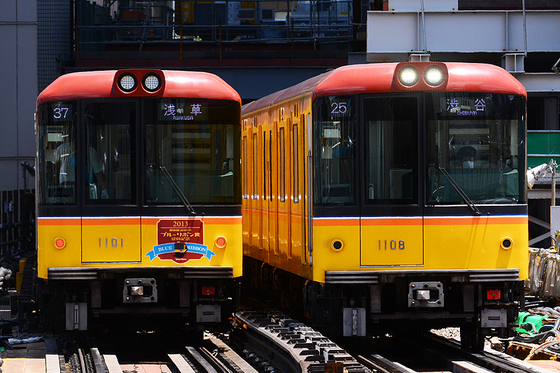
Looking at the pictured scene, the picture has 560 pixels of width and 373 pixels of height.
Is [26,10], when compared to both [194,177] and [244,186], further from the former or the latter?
[194,177]

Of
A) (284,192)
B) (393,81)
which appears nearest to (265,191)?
(284,192)

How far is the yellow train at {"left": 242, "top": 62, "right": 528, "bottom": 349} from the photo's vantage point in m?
9.94

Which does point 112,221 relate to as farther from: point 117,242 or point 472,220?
point 472,220

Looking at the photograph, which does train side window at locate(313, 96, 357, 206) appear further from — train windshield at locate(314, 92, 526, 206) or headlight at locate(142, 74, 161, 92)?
headlight at locate(142, 74, 161, 92)

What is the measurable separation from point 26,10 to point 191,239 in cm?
1619

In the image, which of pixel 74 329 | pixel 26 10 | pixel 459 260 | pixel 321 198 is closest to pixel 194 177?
pixel 321 198

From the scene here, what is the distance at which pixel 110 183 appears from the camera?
1039cm

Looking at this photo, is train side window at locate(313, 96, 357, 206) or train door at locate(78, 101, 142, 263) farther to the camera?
train door at locate(78, 101, 142, 263)

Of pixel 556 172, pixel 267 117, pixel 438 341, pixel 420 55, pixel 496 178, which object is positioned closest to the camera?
pixel 496 178

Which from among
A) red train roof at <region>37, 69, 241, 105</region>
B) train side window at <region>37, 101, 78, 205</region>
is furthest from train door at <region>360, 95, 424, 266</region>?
train side window at <region>37, 101, 78, 205</region>

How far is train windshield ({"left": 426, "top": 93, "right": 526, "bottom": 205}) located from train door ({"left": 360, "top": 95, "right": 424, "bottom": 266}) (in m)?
0.18

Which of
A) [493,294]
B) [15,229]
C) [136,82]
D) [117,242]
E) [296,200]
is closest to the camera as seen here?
[493,294]

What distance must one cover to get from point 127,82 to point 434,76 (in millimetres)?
3196

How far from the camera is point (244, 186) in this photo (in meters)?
15.4
